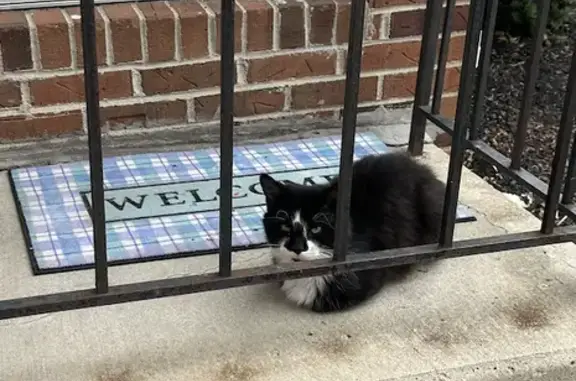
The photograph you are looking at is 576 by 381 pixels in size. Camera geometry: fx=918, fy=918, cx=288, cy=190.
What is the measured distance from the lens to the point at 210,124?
2902 millimetres

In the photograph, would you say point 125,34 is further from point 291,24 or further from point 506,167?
point 506,167

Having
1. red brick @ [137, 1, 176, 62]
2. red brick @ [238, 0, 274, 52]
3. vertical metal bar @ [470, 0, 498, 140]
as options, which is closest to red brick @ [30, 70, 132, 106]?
red brick @ [137, 1, 176, 62]

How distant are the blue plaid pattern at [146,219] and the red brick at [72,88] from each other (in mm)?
195

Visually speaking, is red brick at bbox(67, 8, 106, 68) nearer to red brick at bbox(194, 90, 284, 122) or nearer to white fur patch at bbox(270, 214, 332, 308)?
red brick at bbox(194, 90, 284, 122)

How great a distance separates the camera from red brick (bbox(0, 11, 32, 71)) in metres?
2.60

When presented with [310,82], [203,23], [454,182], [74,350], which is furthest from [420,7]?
[74,350]

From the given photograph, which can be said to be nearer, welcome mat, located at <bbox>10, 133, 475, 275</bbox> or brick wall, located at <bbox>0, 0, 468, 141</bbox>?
welcome mat, located at <bbox>10, 133, 475, 275</bbox>

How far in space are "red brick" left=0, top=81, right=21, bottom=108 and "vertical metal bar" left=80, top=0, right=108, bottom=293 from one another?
44.3 inches

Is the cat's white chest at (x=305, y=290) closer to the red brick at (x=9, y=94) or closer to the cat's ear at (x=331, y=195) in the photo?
the cat's ear at (x=331, y=195)

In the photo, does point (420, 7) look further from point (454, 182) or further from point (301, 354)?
point (301, 354)

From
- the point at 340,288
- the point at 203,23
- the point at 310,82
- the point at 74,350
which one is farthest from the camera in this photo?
the point at 310,82

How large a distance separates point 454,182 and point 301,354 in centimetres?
48

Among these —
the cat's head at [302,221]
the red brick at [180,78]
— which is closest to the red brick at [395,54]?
the red brick at [180,78]

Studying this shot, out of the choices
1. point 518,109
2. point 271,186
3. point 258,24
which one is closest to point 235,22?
point 258,24
